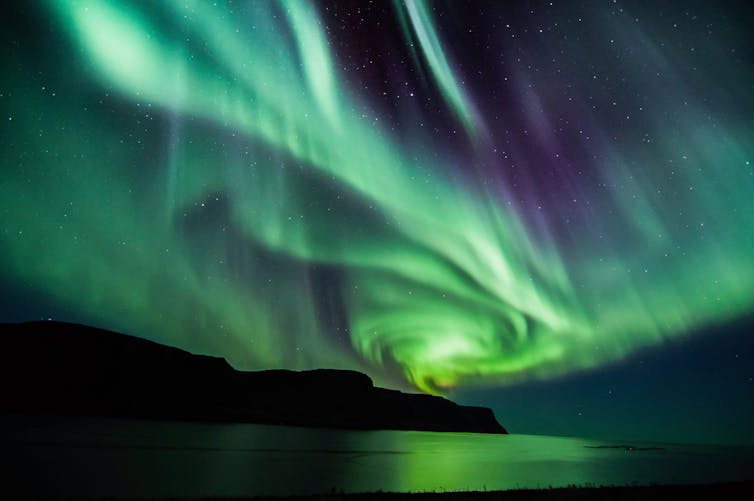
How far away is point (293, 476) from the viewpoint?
31.2 metres

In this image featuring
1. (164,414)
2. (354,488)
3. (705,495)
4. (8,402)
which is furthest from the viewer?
(164,414)

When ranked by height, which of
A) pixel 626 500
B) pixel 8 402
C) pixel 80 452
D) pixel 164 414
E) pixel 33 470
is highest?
pixel 626 500

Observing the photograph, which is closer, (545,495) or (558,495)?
(558,495)

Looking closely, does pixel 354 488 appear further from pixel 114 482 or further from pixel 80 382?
pixel 80 382

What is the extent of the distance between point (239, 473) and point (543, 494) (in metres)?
21.6

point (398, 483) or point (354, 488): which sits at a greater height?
point (354, 488)

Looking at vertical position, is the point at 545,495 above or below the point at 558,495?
below

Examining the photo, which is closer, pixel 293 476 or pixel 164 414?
pixel 293 476

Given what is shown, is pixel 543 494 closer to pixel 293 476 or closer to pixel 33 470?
pixel 293 476

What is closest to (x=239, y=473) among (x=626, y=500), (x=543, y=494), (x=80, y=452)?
(x=80, y=452)

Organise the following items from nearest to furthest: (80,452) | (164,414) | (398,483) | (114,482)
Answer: (114,482), (398,483), (80,452), (164,414)

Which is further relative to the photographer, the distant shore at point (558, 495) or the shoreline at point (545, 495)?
the distant shore at point (558, 495)

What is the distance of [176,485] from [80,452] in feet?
70.2

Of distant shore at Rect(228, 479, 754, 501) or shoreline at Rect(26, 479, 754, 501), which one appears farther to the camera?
distant shore at Rect(228, 479, 754, 501)
